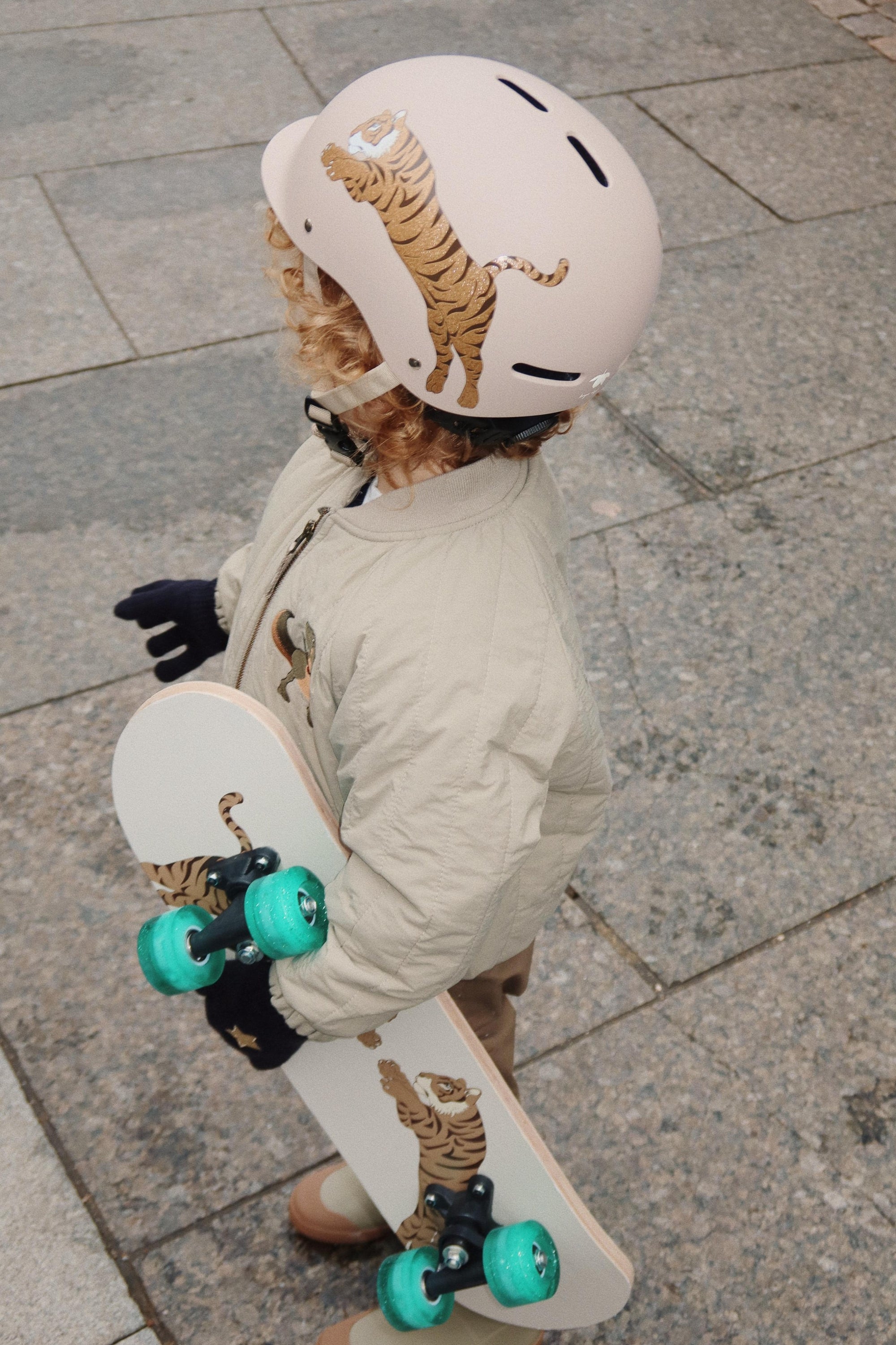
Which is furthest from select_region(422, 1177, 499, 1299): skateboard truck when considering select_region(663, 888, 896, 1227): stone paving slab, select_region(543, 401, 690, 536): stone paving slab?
select_region(543, 401, 690, 536): stone paving slab

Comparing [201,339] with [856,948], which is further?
[201,339]

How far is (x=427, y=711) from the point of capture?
66.0 inches

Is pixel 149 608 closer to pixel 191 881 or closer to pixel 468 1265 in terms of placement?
pixel 191 881

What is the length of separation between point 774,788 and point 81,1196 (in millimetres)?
1988

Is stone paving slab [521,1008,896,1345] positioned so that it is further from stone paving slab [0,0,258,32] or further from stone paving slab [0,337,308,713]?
stone paving slab [0,0,258,32]

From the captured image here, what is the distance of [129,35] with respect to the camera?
5.93 meters

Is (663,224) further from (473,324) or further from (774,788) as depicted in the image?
(473,324)

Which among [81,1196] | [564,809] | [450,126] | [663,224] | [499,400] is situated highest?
[450,126]

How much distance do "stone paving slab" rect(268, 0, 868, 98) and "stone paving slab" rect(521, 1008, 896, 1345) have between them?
448 centimetres

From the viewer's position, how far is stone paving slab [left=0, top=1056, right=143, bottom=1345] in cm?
243

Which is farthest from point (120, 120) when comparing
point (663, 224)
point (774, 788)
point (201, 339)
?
point (774, 788)

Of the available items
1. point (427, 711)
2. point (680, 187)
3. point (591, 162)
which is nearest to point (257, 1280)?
point (427, 711)

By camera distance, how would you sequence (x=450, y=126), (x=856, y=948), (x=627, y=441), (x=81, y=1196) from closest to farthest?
(x=450, y=126)
(x=81, y=1196)
(x=856, y=948)
(x=627, y=441)

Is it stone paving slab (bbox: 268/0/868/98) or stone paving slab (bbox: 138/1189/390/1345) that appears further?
stone paving slab (bbox: 268/0/868/98)
